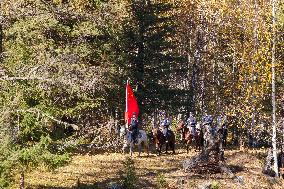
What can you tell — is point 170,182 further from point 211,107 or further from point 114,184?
→ point 211,107

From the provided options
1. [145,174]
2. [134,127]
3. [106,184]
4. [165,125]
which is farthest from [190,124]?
[106,184]

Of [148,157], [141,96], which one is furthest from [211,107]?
[148,157]

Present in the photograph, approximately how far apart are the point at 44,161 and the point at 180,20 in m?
30.1

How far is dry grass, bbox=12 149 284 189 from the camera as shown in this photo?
17808mm

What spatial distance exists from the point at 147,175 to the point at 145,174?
191 mm

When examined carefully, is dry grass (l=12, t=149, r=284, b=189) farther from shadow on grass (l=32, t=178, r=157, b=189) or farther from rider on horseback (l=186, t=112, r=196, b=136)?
rider on horseback (l=186, t=112, r=196, b=136)

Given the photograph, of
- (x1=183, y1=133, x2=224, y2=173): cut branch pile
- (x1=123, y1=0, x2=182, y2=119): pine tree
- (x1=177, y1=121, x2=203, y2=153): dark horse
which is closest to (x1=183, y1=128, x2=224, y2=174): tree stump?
(x1=183, y1=133, x2=224, y2=173): cut branch pile

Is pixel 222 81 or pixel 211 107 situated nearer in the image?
pixel 222 81

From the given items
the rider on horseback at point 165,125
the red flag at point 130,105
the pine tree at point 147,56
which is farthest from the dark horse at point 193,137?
the red flag at point 130,105

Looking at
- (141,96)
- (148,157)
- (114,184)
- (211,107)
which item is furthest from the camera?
(211,107)

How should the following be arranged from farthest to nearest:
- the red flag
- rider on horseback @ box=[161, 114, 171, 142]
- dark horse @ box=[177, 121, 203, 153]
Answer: dark horse @ box=[177, 121, 203, 153]
rider on horseback @ box=[161, 114, 171, 142]
the red flag

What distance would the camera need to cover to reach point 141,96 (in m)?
26.9

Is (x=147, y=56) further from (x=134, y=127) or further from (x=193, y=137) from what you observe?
(x=134, y=127)

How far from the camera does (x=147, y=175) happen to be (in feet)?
62.7
